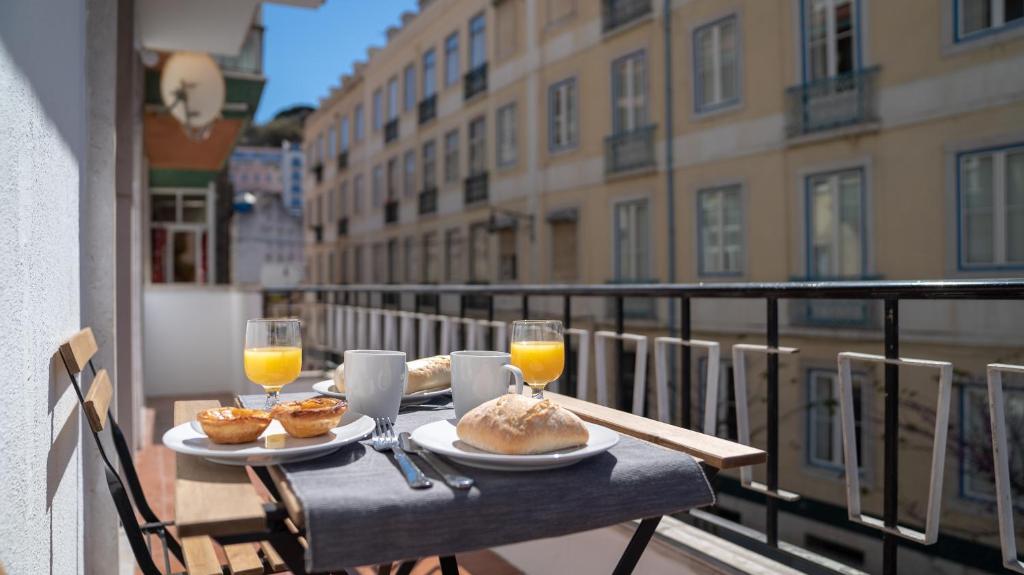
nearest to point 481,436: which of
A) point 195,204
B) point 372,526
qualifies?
point 372,526

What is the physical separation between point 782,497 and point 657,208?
1107 centimetres

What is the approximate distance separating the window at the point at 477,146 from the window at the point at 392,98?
5296 millimetres

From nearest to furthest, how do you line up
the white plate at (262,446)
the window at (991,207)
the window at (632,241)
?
the white plate at (262,446), the window at (991,207), the window at (632,241)

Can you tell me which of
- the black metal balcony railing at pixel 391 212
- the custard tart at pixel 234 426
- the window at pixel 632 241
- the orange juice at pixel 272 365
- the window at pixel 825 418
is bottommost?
the window at pixel 825 418

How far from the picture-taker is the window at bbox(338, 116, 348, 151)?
27.6 metres

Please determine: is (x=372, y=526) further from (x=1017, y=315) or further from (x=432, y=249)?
(x=432, y=249)

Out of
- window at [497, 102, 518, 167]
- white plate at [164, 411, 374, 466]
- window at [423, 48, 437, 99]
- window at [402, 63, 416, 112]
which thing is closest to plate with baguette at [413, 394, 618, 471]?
white plate at [164, 411, 374, 466]

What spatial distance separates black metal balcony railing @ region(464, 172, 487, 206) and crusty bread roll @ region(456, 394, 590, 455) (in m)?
16.9

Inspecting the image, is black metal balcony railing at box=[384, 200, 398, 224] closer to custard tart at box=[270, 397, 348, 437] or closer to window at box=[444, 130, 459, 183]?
window at box=[444, 130, 459, 183]

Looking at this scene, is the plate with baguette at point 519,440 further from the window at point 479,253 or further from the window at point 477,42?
the window at point 477,42

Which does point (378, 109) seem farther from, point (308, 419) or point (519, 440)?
point (519, 440)

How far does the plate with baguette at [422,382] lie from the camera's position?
1848 mm

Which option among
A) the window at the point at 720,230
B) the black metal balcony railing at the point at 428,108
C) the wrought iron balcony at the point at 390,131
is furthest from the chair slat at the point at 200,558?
the wrought iron balcony at the point at 390,131

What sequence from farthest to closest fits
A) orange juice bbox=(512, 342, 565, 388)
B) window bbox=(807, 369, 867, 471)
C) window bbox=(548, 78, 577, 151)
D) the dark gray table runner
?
window bbox=(548, 78, 577, 151), window bbox=(807, 369, 867, 471), orange juice bbox=(512, 342, 565, 388), the dark gray table runner
